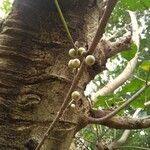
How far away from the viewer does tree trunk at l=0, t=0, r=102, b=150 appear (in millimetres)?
1009

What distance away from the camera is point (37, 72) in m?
1.08

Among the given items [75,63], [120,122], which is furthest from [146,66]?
[120,122]

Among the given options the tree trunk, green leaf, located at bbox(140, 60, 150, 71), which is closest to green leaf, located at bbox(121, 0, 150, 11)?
the tree trunk

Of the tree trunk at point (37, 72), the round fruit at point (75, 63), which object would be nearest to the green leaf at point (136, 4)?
the tree trunk at point (37, 72)

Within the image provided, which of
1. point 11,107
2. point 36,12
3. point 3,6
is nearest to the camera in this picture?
point 11,107

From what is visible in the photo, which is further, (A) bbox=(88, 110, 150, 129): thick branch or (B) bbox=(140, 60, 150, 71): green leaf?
(A) bbox=(88, 110, 150, 129): thick branch

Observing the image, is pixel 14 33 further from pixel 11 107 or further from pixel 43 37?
pixel 11 107

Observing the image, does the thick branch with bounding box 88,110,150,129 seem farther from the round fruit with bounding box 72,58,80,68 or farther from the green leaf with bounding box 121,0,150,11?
the round fruit with bounding box 72,58,80,68

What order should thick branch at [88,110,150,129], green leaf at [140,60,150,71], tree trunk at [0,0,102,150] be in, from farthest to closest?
1. thick branch at [88,110,150,129]
2. tree trunk at [0,0,102,150]
3. green leaf at [140,60,150,71]

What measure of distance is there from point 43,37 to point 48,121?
254 millimetres

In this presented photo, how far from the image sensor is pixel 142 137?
4.89m

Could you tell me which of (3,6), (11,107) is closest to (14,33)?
(11,107)

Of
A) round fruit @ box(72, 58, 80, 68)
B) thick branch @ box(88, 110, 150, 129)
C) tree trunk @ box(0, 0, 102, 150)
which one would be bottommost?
thick branch @ box(88, 110, 150, 129)

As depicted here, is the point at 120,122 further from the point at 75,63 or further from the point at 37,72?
the point at 75,63
